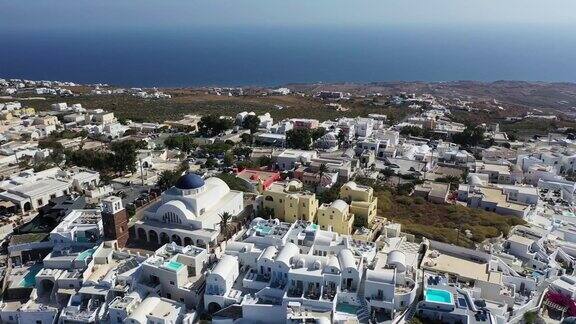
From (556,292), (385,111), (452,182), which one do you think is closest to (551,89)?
(385,111)

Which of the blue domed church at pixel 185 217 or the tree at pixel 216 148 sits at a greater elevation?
the blue domed church at pixel 185 217

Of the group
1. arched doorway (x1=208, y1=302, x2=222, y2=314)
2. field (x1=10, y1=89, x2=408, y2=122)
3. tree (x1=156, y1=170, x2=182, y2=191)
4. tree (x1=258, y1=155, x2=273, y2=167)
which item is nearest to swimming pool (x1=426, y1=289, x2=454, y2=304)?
arched doorway (x1=208, y1=302, x2=222, y2=314)

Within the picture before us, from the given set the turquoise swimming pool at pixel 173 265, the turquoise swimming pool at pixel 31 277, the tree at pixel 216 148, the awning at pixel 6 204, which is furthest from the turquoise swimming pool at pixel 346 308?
the tree at pixel 216 148

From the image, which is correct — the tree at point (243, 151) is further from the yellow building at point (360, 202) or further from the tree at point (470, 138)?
the tree at point (470, 138)

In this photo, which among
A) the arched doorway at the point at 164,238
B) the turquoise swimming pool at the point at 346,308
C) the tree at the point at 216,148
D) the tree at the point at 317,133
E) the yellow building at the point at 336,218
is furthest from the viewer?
the tree at the point at 317,133

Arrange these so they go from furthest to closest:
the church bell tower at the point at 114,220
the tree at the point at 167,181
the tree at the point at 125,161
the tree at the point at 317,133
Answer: the tree at the point at 317,133, the tree at the point at 125,161, the tree at the point at 167,181, the church bell tower at the point at 114,220
